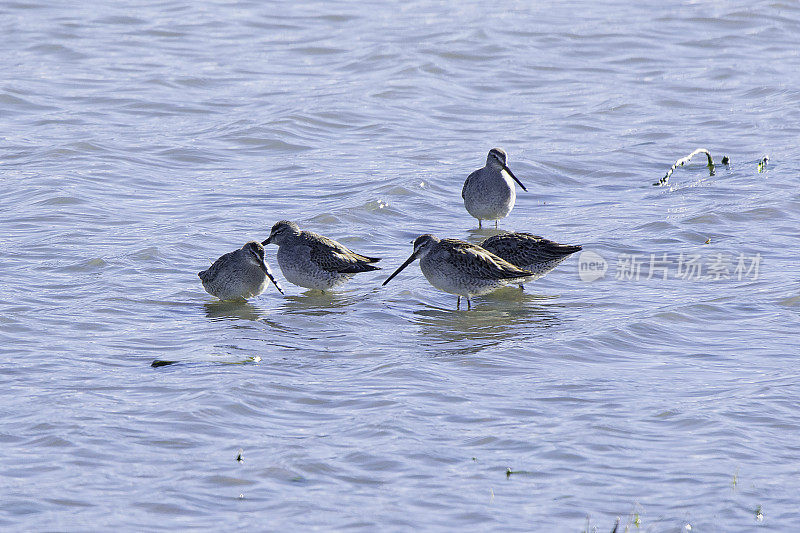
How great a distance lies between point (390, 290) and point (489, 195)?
76.0 inches

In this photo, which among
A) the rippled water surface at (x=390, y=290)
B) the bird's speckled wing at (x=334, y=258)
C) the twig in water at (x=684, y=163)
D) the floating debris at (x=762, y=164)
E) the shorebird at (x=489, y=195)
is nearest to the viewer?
the rippled water surface at (x=390, y=290)

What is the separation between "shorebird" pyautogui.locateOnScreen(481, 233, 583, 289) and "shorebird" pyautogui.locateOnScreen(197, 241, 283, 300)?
1.92m

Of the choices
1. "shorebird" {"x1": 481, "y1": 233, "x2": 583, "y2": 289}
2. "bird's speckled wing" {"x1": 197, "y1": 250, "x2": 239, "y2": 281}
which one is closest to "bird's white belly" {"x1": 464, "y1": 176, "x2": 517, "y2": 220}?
"shorebird" {"x1": 481, "y1": 233, "x2": 583, "y2": 289}

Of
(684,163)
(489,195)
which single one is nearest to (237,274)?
(489,195)

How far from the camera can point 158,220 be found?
34.6 feet

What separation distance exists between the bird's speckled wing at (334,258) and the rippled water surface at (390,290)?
35cm

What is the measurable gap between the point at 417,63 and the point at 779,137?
5.66 meters

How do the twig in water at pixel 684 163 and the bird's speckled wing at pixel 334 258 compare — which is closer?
the bird's speckled wing at pixel 334 258

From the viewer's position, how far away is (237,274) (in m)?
8.52

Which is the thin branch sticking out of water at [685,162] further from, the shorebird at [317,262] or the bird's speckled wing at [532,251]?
the shorebird at [317,262]

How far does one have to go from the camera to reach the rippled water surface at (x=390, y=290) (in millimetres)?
5410

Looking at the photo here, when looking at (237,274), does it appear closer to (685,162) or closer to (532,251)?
(532,251)

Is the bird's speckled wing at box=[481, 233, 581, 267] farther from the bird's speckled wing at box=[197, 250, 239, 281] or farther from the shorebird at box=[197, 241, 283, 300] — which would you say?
the bird's speckled wing at box=[197, 250, 239, 281]

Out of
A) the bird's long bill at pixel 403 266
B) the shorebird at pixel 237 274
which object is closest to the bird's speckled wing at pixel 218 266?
the shorebird at pixel 237 274
